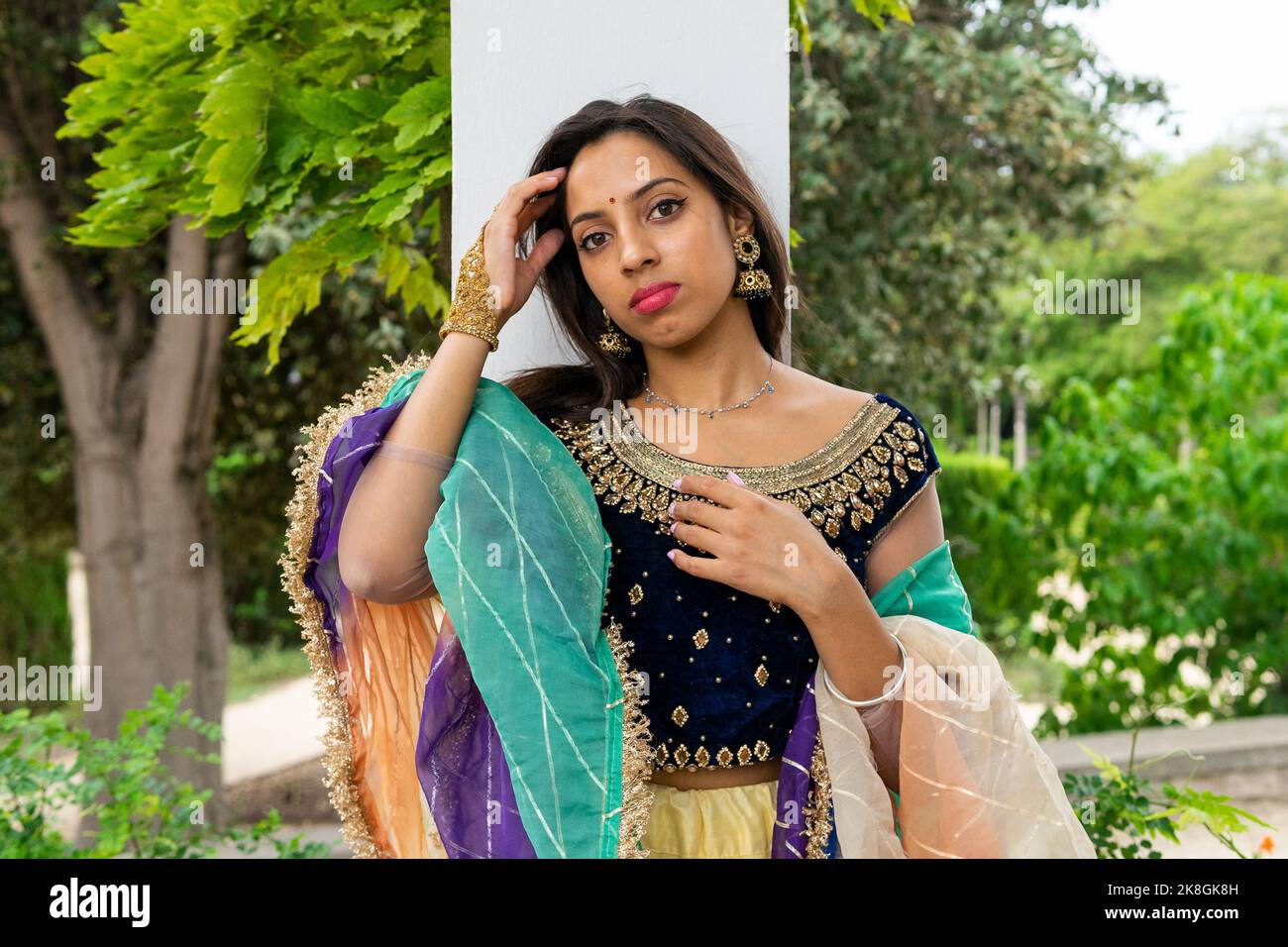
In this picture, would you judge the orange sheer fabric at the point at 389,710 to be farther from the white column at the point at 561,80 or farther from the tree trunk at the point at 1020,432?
the tree trunk at the point at 1020,432

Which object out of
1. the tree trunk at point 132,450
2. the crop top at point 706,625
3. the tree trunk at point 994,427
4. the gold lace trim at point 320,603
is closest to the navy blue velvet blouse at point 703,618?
the crop top at point 706,625

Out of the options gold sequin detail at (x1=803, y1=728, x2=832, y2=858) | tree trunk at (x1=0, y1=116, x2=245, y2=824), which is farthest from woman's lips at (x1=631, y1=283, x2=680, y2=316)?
tree trunk at (x1=0, y1=116, x2=245, y2=824)

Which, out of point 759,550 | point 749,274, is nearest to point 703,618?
point 759,550

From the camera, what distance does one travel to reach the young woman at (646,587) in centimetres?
163

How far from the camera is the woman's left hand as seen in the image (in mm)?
1655

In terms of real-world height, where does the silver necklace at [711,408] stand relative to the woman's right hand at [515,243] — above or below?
below

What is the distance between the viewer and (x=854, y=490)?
1.84 m

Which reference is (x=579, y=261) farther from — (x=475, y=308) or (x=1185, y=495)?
(x=1185, y=495)

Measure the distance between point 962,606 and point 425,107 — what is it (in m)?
1.38

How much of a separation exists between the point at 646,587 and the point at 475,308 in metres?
0.48
